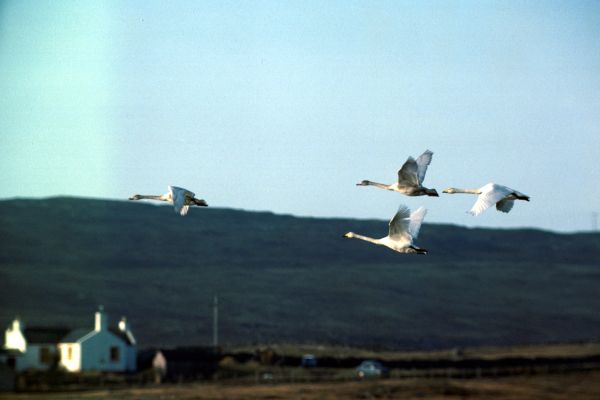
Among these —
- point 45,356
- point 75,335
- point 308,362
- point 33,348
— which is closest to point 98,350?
point 75,335

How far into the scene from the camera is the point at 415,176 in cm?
3625

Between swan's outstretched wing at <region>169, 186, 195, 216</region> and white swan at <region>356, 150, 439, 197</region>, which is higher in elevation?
white swan at <region>356, 150, 439, 197</region>

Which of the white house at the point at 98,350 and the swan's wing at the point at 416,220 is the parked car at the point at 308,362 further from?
the swan's wing at the point at 416,220

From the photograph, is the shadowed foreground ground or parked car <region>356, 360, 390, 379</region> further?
parked car <region>356, 360, 390, 379</region>

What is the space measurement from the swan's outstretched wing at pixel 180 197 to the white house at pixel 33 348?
68.7m

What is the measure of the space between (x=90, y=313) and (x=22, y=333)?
7489 cm

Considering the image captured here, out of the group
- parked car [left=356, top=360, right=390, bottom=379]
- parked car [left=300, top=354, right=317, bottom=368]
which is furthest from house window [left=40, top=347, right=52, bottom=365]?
parked car [left=356, top=360, right=390, bottom=379]

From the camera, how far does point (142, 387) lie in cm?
9656

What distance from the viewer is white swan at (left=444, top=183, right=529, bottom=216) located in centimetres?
3416

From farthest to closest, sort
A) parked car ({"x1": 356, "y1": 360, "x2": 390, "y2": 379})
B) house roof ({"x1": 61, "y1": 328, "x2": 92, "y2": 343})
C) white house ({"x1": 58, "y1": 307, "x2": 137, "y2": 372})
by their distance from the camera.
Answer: parked car ({"x1": 356, "y1": 360, "x2": 390, "y2": 379}) → house roof ({"x1": 61, "y1": 328, "x2": 92, "y2": 343}) → white house ({"x1": 58, "y1": 307, "x2": 137, "y2": 372})

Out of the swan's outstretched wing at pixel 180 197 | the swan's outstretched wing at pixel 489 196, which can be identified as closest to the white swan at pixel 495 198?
the swan's outstretched wing at pixel 489 196

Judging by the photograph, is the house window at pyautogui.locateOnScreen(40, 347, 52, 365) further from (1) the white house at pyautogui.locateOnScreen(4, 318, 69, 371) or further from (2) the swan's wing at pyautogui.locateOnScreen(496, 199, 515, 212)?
(2) the swan's wing at pyautogui.locateOnScreen(496, 199, 515, 212)

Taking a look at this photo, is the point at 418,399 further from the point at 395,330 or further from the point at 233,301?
the point at 233,301

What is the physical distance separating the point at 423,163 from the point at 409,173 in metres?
0.48
